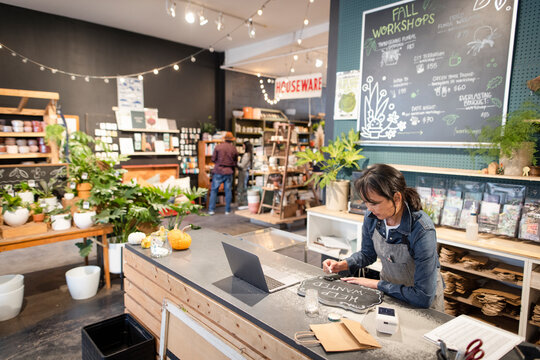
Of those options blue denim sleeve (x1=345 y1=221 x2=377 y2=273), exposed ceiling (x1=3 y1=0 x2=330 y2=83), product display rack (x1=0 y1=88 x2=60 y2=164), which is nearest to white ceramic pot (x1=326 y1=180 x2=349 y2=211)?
blue denim sleeve (x1=345 y1=221 x2=377 y2=273)

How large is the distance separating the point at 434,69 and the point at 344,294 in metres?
2.52

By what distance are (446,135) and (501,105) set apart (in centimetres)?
49

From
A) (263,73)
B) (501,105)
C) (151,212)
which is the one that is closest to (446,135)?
(501,105)

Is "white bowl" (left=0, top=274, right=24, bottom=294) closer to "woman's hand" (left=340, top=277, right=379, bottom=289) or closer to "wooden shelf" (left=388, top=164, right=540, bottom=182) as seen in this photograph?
"woman's hand" (left=340, top=277, right=379, bottom=289)

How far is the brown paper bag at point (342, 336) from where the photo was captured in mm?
1271

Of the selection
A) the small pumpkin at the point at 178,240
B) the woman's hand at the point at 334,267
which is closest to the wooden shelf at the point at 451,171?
the woman's hand at the point at 334,267

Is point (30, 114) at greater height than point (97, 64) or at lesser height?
lesser

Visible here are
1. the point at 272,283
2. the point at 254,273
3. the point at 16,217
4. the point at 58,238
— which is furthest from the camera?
the point at 58,238

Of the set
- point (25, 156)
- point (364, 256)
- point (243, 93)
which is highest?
point (243, 93)

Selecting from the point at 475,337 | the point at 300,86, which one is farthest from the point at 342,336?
the point at 300,86

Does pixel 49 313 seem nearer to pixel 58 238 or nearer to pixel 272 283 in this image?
pixel 58 238

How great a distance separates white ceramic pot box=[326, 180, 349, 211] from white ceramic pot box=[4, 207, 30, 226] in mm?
3189

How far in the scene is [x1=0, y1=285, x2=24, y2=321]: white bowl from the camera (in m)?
3.12

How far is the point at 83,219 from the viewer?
367 cm
